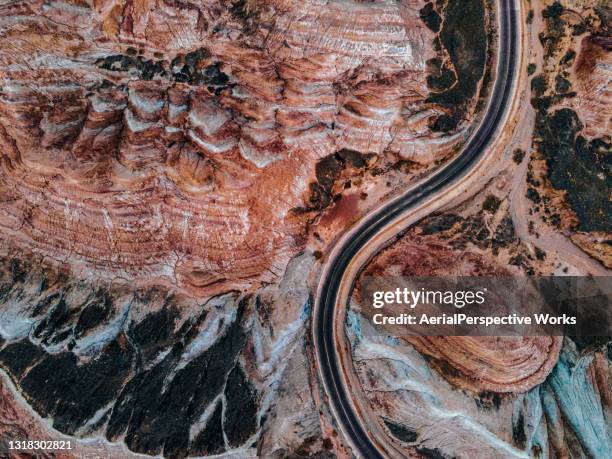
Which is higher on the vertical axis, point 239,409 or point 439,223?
point 439,223

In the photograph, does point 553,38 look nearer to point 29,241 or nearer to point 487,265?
point 487,265

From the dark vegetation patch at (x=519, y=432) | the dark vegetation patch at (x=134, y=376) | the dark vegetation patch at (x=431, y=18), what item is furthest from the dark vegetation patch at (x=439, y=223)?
the dark vegetation patch at (x=134, y=376)

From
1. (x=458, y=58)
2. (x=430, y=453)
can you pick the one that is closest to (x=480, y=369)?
(x=430, y=453)

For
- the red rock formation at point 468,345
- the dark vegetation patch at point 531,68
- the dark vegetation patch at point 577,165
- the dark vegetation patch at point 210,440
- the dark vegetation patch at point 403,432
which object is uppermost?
the dark vegetation patch at point 531,68

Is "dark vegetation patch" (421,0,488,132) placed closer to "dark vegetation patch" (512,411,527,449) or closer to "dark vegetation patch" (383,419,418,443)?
"dark vegetation patch" (512,411,527,449)

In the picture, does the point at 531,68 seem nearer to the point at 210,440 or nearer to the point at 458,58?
the point at 458,58

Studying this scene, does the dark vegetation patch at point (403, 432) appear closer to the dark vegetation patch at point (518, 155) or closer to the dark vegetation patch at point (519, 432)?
the dark vegetation patch at point (519, 432)
